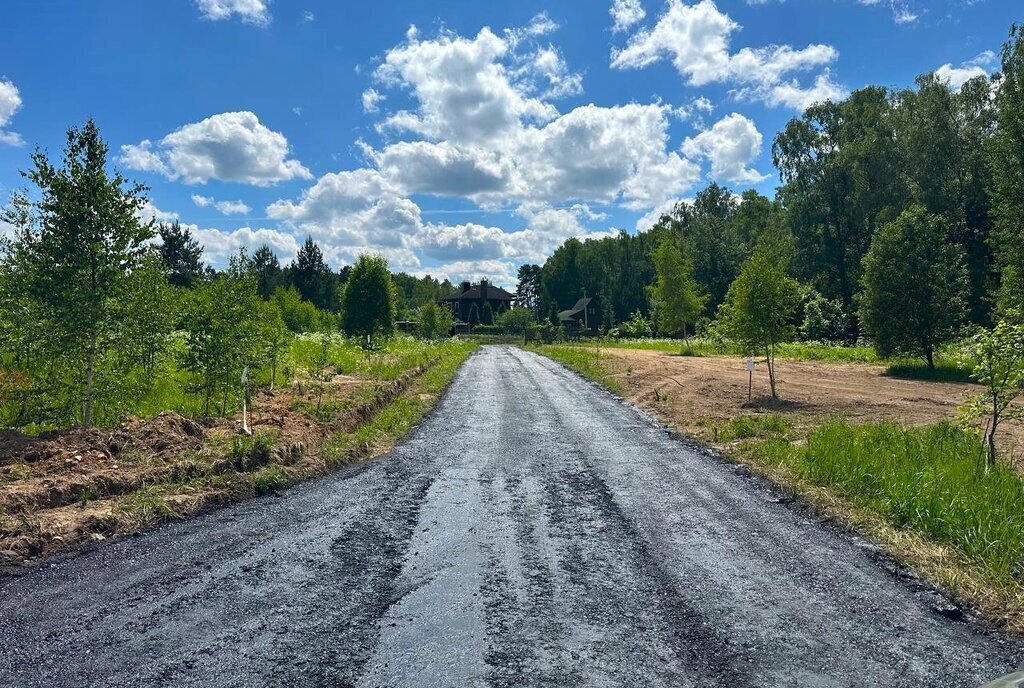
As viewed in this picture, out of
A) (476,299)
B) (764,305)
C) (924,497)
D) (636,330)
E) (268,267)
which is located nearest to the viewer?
(924,497)

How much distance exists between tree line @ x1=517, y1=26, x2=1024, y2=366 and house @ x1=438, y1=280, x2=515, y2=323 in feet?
154

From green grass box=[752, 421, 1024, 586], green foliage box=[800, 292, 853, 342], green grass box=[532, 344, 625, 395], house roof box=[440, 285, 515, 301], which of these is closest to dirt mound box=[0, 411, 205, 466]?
green grass box=[752, 421, 1024, 586]

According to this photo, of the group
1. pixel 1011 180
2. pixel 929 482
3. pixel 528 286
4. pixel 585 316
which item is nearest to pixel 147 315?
pixel 929 482

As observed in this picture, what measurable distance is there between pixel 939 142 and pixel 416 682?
4665 cm

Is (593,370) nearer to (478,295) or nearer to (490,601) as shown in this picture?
(490,601)

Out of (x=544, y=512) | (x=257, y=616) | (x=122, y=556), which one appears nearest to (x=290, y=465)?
(x=122, y=556)

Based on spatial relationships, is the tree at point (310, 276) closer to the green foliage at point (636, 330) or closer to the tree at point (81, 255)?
the green foliage at point (636, 330)

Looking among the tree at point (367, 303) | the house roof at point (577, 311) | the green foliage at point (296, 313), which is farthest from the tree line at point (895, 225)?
the green foliage at point (296, 313)

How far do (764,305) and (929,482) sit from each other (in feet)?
34.9

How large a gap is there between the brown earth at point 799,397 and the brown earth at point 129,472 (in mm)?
7857

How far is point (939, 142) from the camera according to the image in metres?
37.9

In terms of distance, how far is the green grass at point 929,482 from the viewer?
A: 5.34m

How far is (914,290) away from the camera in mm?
25125

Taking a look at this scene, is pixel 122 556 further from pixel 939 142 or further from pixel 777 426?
pixel 939 142
